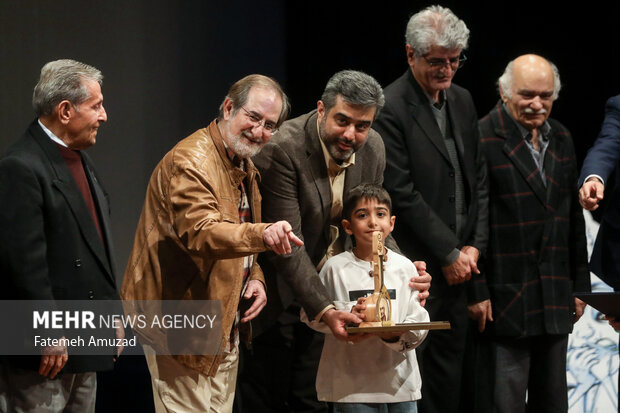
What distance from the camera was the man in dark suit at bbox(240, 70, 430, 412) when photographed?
138 inches

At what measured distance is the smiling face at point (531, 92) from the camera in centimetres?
425

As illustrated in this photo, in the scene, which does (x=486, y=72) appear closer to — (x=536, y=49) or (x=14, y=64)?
(x=536, y=49)

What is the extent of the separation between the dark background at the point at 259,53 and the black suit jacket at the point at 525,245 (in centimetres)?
139

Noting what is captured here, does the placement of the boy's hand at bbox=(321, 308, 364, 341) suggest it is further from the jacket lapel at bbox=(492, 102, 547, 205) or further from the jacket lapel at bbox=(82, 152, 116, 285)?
the jacket lapel at bbox=(492, 102, 547, 205)

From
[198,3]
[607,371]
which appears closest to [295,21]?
[198,3]

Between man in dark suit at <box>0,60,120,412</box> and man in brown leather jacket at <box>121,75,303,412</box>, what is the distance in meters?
0.18

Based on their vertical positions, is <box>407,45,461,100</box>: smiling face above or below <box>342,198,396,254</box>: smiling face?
above

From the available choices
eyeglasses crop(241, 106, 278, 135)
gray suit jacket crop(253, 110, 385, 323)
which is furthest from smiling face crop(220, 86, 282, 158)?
gray suit jacket crop(253, 110, 385, 323)

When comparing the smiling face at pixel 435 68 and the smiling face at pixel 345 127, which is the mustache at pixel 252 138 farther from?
A: the smiling face at pixel 435 68

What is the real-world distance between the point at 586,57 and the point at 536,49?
31 centimetres

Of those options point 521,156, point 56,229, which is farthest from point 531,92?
point 56,229

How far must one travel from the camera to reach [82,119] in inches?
126

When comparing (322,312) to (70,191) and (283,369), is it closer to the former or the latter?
(283,369)

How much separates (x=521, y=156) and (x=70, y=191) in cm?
216
